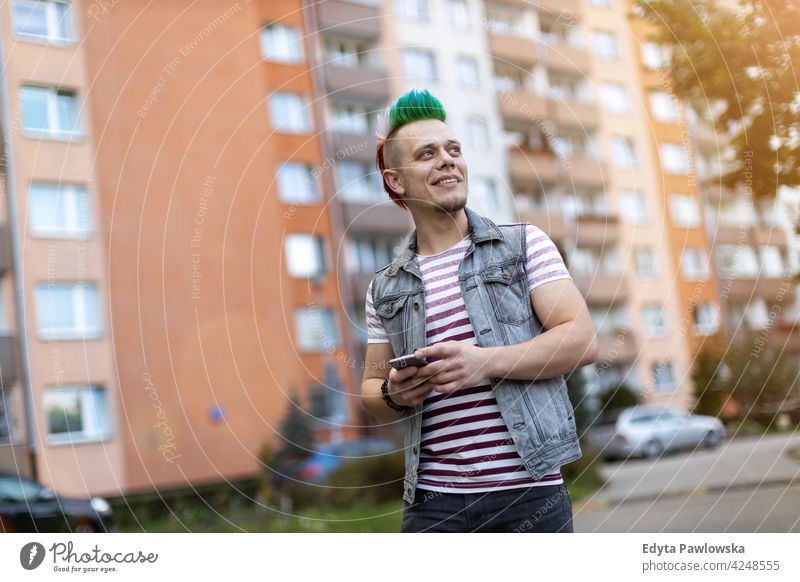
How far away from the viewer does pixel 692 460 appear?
943cm

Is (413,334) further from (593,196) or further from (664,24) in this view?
(593,196)

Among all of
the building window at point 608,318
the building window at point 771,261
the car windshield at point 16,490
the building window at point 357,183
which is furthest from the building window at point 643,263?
the car windshield at point 16,490

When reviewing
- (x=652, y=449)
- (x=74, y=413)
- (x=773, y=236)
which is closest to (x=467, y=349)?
(x=773, y=236)

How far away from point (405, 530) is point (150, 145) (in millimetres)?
8787

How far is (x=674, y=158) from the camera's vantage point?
5422mm

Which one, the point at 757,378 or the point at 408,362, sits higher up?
the point at 408,362

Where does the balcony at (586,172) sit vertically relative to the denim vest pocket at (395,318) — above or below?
above

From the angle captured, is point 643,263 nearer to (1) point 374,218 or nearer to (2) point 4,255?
(2) point 4,255

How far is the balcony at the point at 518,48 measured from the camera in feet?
21.3

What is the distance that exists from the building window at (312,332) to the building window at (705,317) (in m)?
4.98

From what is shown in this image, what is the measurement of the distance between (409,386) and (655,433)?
7.48m

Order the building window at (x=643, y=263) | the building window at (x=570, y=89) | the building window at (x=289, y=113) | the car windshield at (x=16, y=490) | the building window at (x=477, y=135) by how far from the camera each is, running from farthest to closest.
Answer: the building window at (x=289, y=113) → the building window at (x=643, y=263) → the building window at (x=477, y=135) → the building window at (x=570, y=89) → the car windshield at (x=16, y=490)

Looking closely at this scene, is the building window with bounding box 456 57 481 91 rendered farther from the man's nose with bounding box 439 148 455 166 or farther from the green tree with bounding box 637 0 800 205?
the man's nose with bounding box 439 148 455 166

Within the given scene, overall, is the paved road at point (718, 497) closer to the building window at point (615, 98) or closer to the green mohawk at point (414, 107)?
the green mohawk at point (414, 107)
